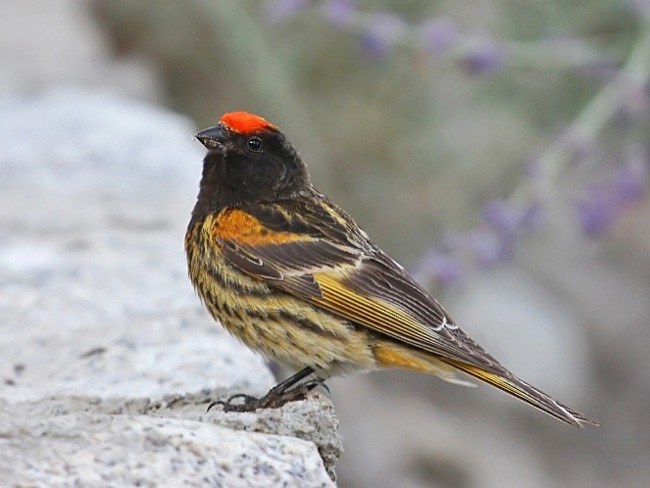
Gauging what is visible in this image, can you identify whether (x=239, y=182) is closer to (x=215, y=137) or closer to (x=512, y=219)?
(x=215, y=137)

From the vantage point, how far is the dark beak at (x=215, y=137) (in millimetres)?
4027

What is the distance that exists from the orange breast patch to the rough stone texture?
31cm

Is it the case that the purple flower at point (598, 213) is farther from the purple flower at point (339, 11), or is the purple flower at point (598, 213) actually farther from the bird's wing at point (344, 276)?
the bird's wing at point (344, 276)

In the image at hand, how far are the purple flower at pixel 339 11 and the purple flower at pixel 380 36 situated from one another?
4.4 inches

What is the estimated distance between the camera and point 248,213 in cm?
409

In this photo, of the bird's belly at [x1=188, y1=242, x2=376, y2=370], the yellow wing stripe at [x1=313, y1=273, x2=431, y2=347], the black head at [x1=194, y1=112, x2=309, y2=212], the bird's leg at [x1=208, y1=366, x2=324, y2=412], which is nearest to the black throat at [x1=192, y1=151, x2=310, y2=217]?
the black head at [x1=194, y1=112, x2=309, y2=212]

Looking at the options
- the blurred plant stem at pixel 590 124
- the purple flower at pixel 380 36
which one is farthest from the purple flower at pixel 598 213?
the purple flower at pixel 380 36

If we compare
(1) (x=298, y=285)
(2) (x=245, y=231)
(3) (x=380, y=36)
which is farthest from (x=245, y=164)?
(3) (x=380, y=36)

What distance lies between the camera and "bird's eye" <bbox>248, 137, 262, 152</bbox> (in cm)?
411

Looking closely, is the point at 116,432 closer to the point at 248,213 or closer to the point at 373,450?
the point at 248,213

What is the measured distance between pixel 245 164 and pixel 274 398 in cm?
92

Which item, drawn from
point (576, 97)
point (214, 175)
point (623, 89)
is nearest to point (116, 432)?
point (214, 175)

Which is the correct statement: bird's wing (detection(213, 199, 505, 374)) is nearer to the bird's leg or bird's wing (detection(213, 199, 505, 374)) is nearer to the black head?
the black head

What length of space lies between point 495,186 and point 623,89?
1986mm
